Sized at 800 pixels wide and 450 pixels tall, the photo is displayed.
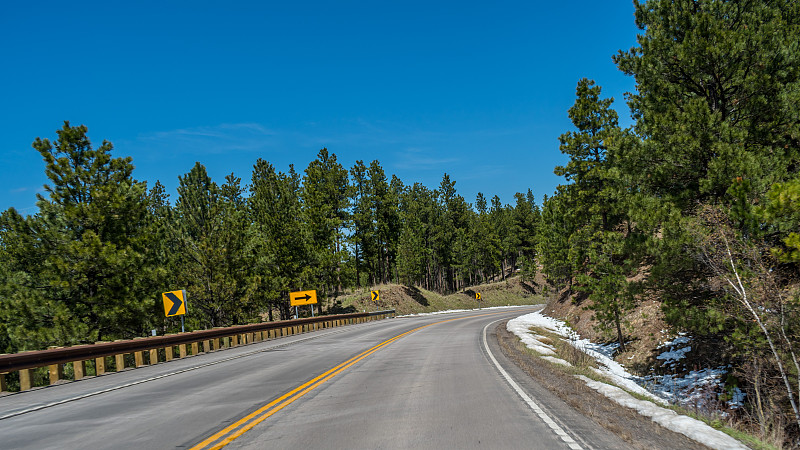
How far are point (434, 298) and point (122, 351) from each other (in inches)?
2274

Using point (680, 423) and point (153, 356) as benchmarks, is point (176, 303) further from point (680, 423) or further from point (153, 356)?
point (680, 423)

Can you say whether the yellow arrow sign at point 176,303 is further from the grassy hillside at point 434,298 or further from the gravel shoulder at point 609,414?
the grassy hillside at point 434,298

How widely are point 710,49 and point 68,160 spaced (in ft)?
94.6

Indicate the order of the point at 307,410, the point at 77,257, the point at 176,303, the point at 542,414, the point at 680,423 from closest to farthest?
the point at 680,423 → the point at 542,414 → the point at 307,410 → the point at 176,303 → the point at 77,257

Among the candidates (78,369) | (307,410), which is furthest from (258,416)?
(78,369)

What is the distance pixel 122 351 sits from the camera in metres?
15.0

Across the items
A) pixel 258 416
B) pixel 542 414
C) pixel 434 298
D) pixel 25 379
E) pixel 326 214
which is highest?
pixel 326 214

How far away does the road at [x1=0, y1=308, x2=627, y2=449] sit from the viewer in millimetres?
5910

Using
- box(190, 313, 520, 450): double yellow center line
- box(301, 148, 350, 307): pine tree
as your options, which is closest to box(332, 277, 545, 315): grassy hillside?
box(301, 148, 350, 307): pine tree

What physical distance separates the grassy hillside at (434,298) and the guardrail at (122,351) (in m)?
29.3

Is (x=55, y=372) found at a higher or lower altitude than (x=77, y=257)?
lower

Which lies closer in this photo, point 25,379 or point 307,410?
point 307,410

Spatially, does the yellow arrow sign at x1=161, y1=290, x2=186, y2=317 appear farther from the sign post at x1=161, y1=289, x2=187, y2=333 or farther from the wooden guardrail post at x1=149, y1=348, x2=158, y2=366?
the wooden guardrail post at x1=149, y1=348, x2=158, y2=366

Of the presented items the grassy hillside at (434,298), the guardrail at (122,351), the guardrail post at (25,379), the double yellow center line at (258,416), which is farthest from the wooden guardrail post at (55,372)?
the grassy hillside at (434,298)
